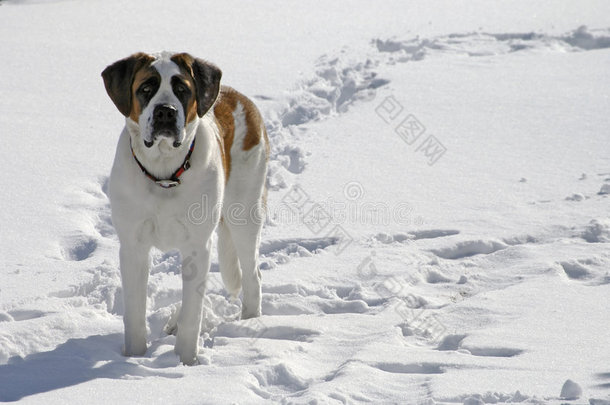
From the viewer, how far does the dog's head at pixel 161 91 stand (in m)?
3.58

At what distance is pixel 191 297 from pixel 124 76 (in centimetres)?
111

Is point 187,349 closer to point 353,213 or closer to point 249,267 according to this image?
point 249,267

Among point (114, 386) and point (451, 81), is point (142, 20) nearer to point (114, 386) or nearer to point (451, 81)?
point (451, 81)

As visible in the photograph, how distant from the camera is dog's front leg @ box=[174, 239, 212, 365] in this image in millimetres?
3982

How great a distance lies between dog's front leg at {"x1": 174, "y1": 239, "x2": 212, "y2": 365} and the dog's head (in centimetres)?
61

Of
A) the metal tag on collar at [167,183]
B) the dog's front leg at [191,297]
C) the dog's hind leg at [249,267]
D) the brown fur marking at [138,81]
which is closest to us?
the brown fur marking at [138,81]

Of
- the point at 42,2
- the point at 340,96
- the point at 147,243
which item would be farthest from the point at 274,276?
the point at 42,2

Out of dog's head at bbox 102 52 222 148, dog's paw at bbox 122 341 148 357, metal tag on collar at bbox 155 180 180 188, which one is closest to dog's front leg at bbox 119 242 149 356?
dog's paw at bbox 122 341 148 357

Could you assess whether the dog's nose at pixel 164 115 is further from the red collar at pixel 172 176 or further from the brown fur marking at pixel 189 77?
the red collar at pixel 172 176

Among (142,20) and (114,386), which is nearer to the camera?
(114,386)

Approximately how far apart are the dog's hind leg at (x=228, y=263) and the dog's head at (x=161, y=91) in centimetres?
116

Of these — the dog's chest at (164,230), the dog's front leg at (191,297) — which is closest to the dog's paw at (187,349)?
the dog's front leg at (191,297)

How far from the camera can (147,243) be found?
393 cm

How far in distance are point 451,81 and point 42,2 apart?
6349 millimetres
